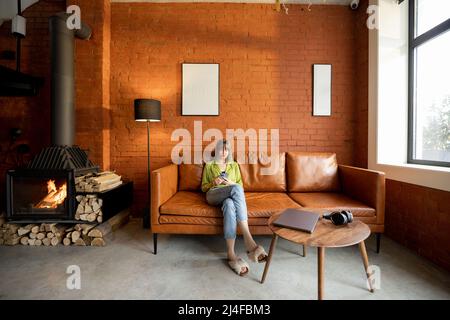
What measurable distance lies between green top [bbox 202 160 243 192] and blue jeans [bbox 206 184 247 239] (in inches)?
9.2

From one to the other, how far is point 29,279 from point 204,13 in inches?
136

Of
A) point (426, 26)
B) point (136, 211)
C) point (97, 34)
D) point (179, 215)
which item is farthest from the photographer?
point (136, 211)

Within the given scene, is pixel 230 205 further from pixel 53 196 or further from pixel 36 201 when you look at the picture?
pixel 36 201

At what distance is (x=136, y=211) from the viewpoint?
10.1 feet

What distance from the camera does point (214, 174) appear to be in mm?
2346

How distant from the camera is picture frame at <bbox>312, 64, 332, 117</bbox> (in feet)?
9.71

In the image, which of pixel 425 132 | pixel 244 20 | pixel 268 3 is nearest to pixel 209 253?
pixel 425 132

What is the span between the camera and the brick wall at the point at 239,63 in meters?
2.96

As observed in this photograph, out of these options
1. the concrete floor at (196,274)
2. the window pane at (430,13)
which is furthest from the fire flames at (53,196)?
the window pane at (430,13)

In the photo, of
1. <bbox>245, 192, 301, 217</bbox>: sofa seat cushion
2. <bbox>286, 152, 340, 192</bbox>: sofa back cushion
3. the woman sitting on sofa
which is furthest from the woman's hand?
<bbox>286, 152, 340, 192</bbox>: sofa back cushion

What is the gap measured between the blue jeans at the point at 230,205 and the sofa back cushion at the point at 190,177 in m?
0.58

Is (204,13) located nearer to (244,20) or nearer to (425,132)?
(244,20)

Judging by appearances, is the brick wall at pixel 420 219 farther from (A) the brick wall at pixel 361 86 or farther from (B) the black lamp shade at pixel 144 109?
(B) the black lamp shade at pixel 144 109
